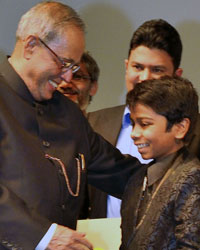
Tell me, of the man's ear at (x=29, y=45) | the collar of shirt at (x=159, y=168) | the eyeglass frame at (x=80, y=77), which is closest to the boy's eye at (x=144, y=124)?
the collar of shirt at (x=159, y=168)

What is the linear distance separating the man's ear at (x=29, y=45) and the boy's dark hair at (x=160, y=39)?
2.14ft

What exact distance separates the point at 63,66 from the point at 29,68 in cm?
10

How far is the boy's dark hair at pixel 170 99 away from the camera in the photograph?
5.46 ft

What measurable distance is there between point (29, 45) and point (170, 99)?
444mm

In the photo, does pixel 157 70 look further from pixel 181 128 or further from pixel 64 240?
pixel 64 240

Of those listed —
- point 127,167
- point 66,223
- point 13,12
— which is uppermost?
point 13,12

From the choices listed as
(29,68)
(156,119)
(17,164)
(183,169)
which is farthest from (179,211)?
(29,68)

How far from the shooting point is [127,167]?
1.85 meters

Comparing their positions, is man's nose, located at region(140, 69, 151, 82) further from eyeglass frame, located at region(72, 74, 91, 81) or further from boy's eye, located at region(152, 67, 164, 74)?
eyeglass frame, located at region(72, 74, 91, 81)

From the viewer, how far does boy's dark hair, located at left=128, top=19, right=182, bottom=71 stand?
2.13m

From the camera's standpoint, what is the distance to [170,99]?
1678mm

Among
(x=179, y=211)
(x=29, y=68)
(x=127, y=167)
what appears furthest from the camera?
(x=127, y=167)

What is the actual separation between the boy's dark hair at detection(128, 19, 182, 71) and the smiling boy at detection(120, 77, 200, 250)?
41 centimetres

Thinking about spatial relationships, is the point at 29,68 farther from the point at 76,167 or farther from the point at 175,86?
the point at 175,86
